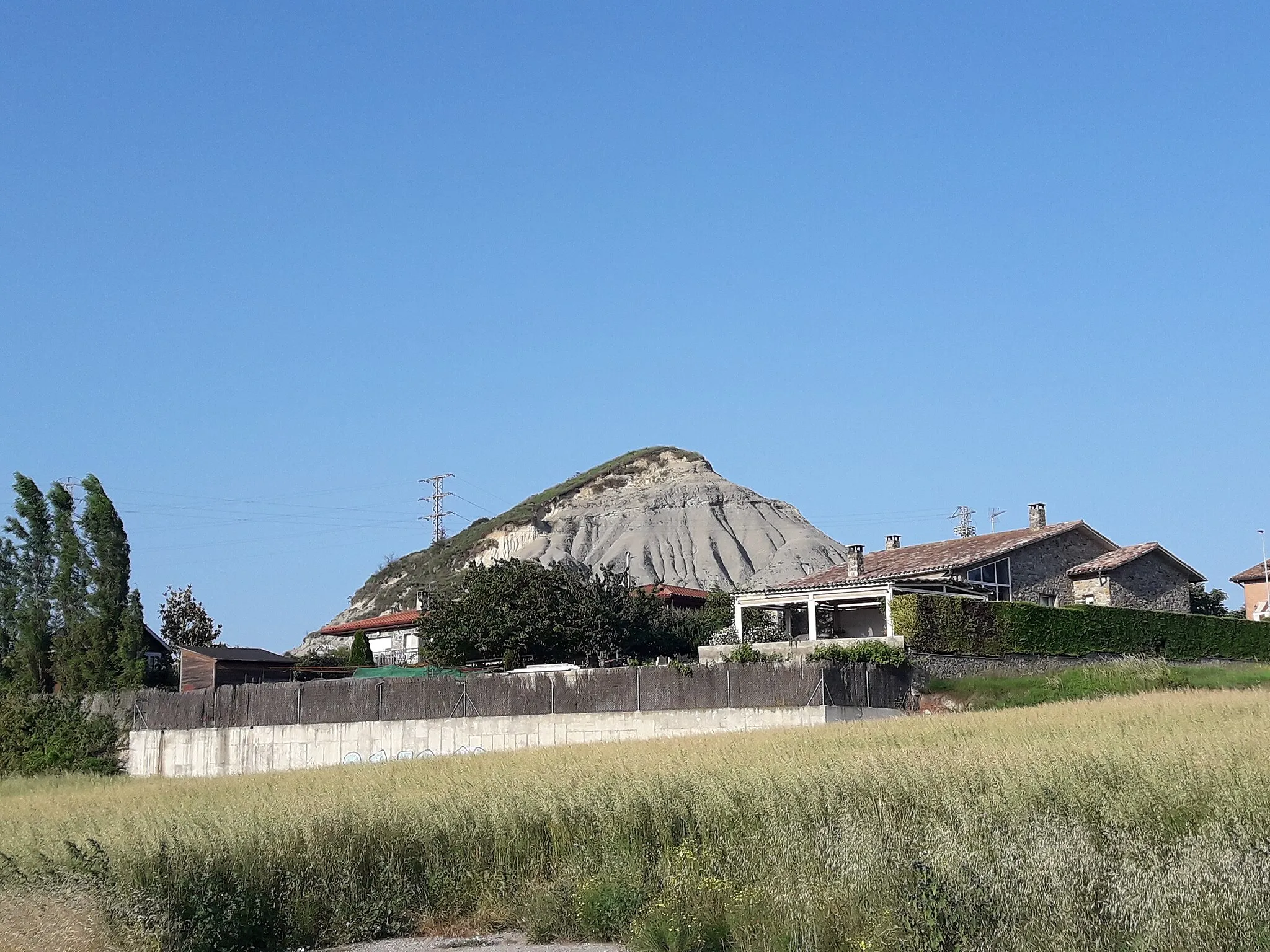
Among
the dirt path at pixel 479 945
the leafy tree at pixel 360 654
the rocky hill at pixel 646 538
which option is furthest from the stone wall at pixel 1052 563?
the rocky hill at pixel 646 538

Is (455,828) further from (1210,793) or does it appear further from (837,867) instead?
(1210,793)

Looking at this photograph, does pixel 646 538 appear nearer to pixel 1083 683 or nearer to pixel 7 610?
pixel 7 610

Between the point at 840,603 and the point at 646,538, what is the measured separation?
2793 inches

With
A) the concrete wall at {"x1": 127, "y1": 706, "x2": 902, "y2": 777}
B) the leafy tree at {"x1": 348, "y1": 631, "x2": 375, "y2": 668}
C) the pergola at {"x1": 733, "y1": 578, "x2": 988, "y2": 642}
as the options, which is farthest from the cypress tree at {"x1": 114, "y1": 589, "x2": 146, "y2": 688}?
the pergola at {"x1": 733, "y1": 578, "x2": 988, "y2": 642}

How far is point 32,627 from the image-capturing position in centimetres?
4650

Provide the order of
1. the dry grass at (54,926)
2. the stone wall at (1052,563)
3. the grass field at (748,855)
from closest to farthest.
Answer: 1. the grass field at (748,855)
2. the dry grass at (54,926)
3. the stone wall at (1052,563)

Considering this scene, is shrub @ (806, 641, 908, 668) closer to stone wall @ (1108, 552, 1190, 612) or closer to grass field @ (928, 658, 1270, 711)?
grass field @ (928, 658, 1270, 711)

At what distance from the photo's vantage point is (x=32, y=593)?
47.7m

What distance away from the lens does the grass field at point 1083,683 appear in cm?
3344

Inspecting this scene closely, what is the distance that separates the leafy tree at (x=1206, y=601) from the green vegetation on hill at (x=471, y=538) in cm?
6602

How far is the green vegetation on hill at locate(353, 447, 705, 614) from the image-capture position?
377 feet

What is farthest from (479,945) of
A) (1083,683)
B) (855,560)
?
(855,560)

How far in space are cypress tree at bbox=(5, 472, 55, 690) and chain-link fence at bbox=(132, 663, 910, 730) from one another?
29.5 feet

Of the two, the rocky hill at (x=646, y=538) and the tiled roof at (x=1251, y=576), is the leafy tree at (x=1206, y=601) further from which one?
the rocky hill at (x=646, y=538)
